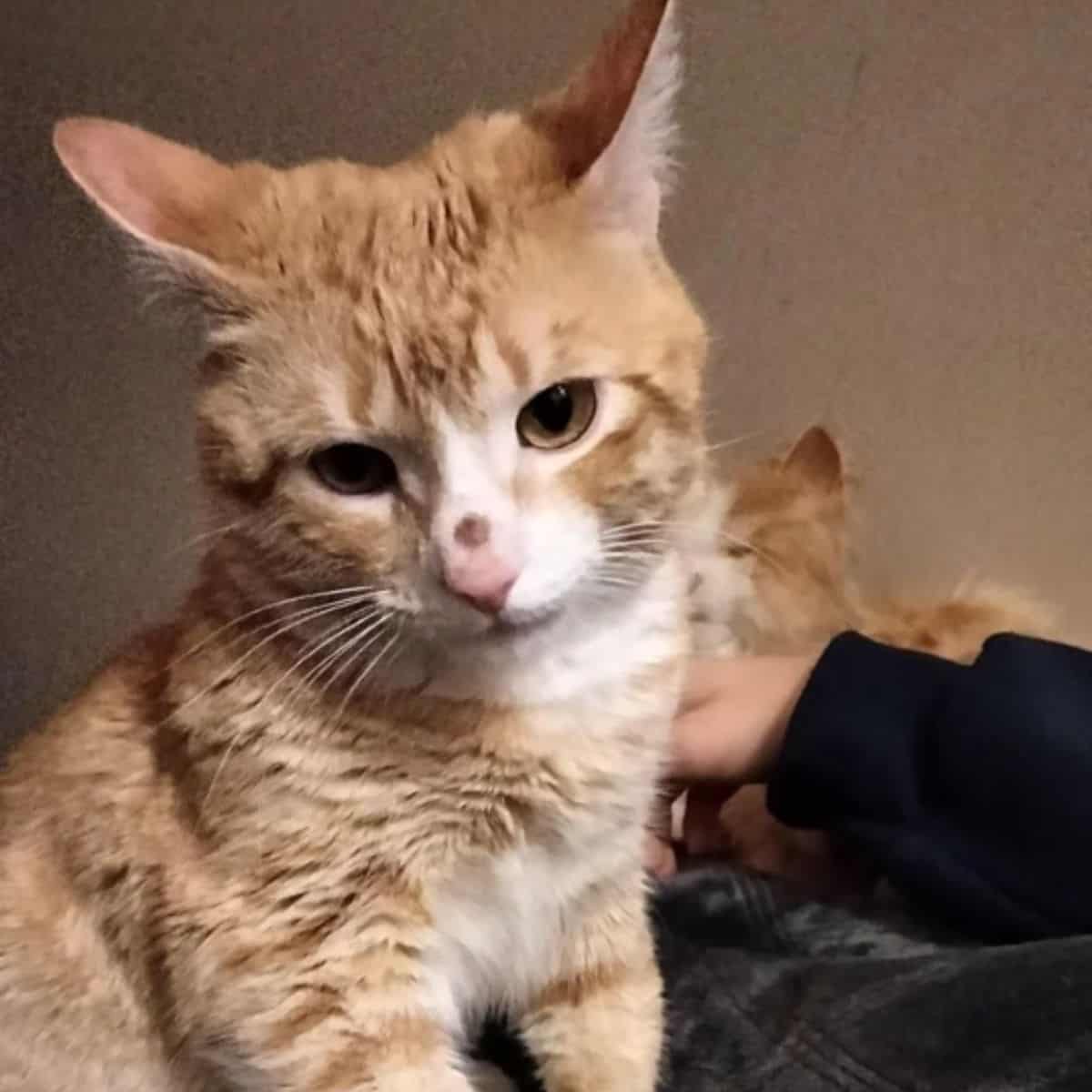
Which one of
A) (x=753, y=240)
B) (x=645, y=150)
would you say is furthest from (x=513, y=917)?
(x=753, y=240)

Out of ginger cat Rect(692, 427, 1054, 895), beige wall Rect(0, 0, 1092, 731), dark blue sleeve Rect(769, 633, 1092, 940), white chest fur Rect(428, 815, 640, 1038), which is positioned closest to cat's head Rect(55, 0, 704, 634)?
white chest fur Rect(428, 815, 640, 1038)

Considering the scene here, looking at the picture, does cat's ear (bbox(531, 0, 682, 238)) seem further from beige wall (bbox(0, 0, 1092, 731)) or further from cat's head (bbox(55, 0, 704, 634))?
beige wall (bbox(0, 0, 1092, 731))

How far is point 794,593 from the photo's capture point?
4.23ft

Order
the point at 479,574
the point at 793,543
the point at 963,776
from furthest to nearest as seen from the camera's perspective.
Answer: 1. the point at 793,543
2. the point at 963,776
3. the point at 479,574

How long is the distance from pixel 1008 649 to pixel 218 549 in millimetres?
526

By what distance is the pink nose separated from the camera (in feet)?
2.34

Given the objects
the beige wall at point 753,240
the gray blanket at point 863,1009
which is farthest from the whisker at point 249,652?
the beige wall at point 753,240

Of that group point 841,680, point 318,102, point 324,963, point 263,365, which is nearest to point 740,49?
point 318,102

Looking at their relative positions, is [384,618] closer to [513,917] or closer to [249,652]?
[249,652]

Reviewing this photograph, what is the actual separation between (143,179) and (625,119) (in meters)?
0.27

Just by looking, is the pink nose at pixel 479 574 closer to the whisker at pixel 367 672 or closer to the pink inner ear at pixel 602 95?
the whisker at pixel 367 672

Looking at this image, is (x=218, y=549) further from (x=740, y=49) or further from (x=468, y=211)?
(x=740, y=49)

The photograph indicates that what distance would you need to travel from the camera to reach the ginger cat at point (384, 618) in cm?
75

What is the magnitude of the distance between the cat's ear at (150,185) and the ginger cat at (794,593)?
1.73ft
